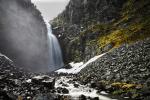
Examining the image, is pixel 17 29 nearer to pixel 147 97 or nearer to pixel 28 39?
pixel 28 39

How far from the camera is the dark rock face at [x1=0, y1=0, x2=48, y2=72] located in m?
108

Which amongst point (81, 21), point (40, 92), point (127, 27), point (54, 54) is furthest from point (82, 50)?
point (40, 92)

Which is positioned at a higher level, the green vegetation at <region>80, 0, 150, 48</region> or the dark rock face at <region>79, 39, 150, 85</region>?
the green vegetation at <region>80, 0, 150, 48</region>

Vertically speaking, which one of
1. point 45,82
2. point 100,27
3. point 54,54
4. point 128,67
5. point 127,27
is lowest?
point 45,82

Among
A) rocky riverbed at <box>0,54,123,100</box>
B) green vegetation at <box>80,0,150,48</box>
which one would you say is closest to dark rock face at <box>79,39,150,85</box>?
rocky riverbed at <box>0,54,123,100</box>

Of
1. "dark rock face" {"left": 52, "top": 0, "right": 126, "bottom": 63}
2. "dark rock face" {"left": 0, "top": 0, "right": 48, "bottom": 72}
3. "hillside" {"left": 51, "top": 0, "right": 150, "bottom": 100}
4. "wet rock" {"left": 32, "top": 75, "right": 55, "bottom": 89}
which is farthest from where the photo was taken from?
"dark rock face" {"left": 52, "top": 0, "right": 126, "bottom": 63}

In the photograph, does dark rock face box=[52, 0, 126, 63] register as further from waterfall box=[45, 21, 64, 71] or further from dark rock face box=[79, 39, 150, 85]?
dark rock face box=[79, 39, 150, 85]

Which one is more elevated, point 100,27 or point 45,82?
point 100,27

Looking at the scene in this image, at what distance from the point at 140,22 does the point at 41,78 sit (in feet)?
220

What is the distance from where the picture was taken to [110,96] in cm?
4434

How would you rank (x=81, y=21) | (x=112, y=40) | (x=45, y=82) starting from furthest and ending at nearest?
(x=81, y=21) → (x=112, y=40) → (x=45, y=82)

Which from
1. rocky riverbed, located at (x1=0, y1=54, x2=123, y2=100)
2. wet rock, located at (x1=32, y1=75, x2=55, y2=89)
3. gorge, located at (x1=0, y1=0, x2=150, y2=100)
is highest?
gorge, located at (x1=0, y1=0, x2=150, y2=100)

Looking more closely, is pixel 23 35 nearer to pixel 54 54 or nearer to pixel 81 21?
pixel 54 54

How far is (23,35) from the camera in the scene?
387 feet
